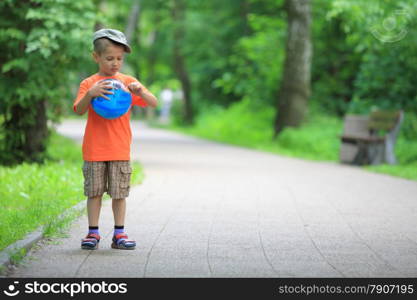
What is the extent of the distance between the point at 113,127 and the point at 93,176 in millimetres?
441

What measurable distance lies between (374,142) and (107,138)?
10508 millimetres

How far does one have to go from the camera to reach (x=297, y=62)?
72.5 ft

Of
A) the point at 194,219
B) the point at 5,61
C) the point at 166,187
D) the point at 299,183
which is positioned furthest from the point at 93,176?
the point at 5,61

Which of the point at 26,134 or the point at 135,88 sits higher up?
the point at 135,88

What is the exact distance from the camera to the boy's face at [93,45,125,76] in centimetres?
631

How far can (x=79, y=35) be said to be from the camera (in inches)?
494

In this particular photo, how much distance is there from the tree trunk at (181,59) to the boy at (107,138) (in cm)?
3042

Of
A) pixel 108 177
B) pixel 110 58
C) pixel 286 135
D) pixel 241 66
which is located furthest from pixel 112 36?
pixel 241 66

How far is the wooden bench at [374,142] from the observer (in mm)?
16156

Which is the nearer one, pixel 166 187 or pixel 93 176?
pixel 93 176

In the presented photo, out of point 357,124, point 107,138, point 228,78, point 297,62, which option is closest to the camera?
point 107,138

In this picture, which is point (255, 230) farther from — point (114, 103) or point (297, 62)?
point (297, 62)

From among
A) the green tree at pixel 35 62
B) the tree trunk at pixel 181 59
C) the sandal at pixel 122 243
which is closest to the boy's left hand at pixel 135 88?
the sandal at pixel 122 243

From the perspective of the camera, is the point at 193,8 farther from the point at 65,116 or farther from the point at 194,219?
the point at 194,219
